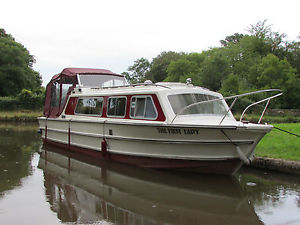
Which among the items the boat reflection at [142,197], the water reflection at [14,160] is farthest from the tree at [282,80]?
the boat reflection at [142,197]

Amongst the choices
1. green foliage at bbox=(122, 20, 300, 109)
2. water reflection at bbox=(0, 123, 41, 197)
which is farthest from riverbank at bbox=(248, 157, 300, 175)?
green foliage at bbox=(122, 20, 300, 109)

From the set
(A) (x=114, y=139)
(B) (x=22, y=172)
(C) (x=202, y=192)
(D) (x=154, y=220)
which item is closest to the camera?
(D) (x=154, y=220)

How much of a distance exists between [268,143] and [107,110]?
5.18 meters

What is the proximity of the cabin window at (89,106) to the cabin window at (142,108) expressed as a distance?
1.70m

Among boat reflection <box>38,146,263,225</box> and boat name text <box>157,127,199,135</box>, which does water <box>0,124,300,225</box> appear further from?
boat name text <box>157,127,199,135</box>

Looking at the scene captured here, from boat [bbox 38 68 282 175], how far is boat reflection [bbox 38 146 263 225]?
49cm

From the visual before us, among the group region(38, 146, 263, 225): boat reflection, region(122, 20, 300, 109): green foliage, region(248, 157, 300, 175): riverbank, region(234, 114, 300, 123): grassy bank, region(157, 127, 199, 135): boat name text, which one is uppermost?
region(122, 20, 300, 109): green foliage

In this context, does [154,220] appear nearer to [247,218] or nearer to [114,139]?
[247,218]

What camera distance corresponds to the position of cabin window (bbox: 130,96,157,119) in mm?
8916

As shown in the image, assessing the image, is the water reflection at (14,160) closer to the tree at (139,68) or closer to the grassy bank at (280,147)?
the grassy bank at (280,147)

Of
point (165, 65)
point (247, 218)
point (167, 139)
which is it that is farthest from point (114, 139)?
point (165, 65)

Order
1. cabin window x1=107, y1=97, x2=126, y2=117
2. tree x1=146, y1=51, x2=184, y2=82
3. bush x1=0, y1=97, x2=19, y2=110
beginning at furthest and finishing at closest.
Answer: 1. tree x1=146, y1=51, x2=184, y2=82
2. bush x1=0, y1=97, x2=19, y2=110
3. cabin window x1=107, y1=97, x2=126, y2=117

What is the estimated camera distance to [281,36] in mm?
41875

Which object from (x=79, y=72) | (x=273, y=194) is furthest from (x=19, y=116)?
(x=273, y=194)
